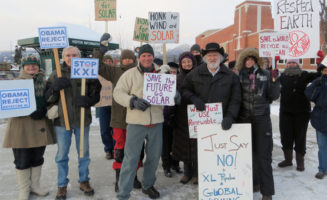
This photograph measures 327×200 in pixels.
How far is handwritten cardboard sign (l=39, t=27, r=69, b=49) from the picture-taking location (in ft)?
10.5

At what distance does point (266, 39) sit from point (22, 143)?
405 cm

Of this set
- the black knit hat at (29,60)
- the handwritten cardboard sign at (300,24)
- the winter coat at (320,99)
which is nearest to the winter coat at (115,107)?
the black knit hat at (29,60)

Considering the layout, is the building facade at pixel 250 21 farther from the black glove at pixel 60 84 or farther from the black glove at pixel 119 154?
the black glove at pixel 60 84

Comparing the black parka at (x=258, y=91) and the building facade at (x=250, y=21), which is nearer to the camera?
the black parka at (x=258, y=91)

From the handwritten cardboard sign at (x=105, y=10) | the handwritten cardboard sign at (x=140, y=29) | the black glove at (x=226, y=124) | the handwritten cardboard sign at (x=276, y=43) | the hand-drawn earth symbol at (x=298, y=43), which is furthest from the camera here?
the handwritten cardboard sign at (x=105, y=10)

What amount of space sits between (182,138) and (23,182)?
2.34 metres

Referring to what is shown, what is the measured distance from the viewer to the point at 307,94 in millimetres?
3988

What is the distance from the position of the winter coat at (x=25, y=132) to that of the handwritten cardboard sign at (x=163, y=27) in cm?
258

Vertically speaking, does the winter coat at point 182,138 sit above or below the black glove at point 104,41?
below

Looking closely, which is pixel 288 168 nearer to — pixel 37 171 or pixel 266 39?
pixel 266 39

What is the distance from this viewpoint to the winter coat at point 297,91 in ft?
13.7

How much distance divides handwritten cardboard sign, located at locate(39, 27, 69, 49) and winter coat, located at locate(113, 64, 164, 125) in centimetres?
103

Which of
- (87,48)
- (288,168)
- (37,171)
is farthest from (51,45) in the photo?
(87,48)

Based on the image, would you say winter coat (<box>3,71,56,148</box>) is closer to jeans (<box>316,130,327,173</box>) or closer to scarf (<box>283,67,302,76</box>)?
scarf (<box>283,67,302,76</box>)
